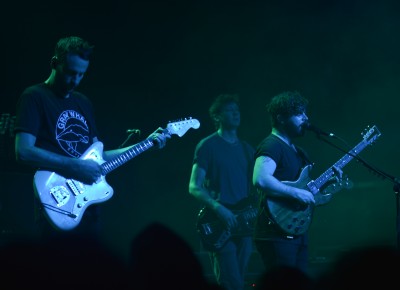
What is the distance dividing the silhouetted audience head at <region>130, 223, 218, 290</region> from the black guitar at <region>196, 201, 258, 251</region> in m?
3.46

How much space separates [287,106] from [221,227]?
1419 millimetres

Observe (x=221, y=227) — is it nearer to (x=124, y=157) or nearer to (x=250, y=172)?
(x=250, y=172)

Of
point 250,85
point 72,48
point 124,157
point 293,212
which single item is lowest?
point 293,212

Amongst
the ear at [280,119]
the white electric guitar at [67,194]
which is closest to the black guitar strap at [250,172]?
the ear at [280,119]

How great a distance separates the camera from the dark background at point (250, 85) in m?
7.21

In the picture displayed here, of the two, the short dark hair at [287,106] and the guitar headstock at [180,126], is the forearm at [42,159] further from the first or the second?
the short dark hair at [287,106]

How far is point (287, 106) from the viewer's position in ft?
14.8

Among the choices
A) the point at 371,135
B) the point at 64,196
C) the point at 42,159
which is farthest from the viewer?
the point at 371,135

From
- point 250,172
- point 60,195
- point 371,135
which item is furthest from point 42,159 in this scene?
point 371,135

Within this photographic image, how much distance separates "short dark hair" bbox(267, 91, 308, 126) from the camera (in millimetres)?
4500

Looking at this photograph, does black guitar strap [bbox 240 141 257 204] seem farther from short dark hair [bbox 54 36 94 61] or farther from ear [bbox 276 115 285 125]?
short dark hair [bbox 54 36 94 61]

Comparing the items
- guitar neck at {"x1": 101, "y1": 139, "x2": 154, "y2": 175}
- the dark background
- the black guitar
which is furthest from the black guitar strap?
the dark background

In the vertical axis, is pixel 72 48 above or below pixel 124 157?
above

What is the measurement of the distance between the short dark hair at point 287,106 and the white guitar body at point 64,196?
1617mm
